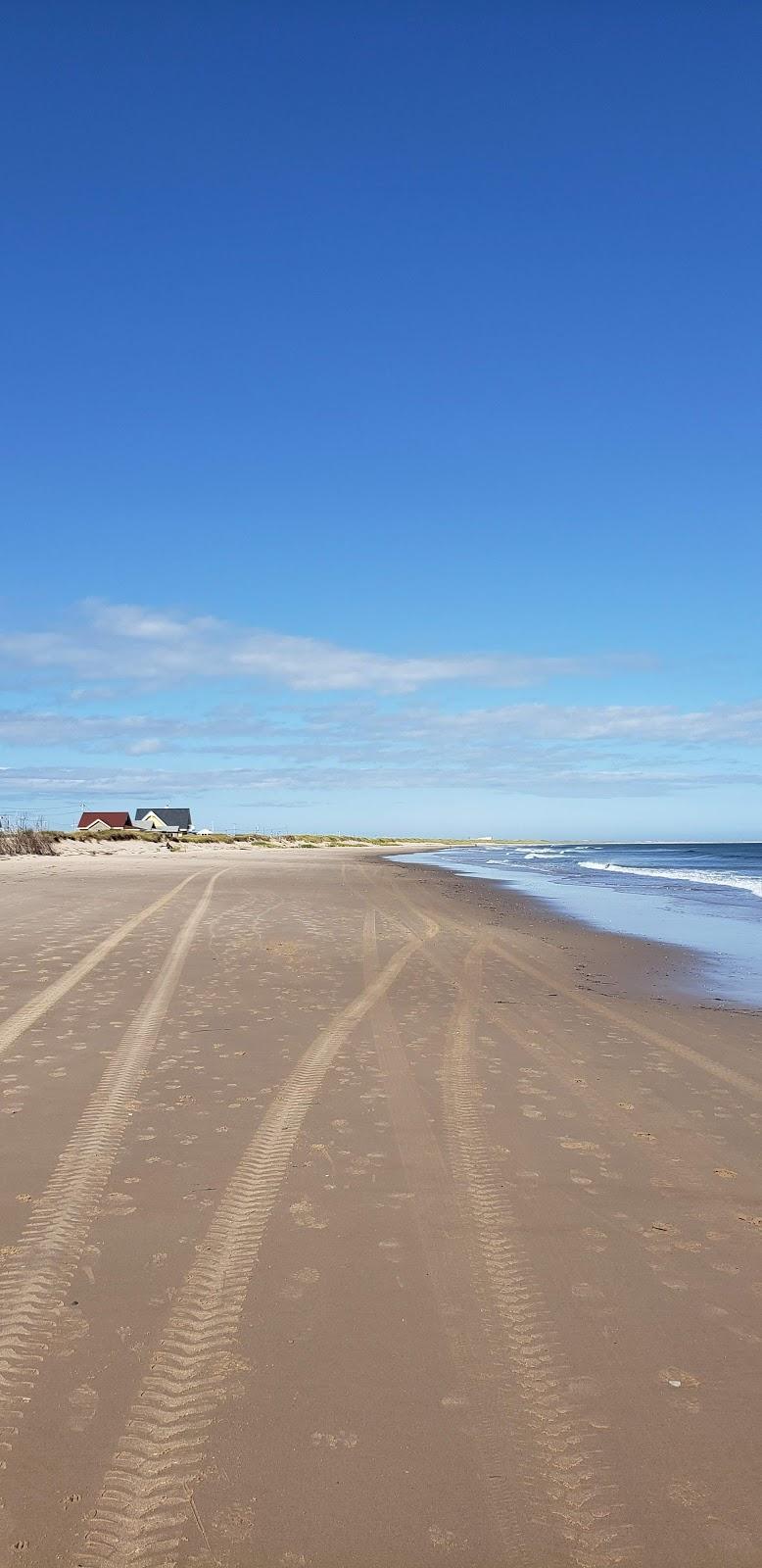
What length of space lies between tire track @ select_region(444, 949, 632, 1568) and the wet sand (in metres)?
0.01

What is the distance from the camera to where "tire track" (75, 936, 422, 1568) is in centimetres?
249

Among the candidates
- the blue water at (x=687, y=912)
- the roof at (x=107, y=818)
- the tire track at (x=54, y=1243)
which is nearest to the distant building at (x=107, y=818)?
the roof at (x=107, y=818)

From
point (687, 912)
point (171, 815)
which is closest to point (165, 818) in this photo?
point (171, 815)

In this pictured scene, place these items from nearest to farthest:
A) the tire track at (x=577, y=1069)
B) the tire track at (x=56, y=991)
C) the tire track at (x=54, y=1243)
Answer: the tire track at (x=54, y=1243)
the tire track at (x=577, y=1069)
the tire track at (x=56, y=991)

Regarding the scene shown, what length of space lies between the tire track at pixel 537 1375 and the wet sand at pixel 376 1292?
0.01 meters

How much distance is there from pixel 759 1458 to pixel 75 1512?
6.66 feet

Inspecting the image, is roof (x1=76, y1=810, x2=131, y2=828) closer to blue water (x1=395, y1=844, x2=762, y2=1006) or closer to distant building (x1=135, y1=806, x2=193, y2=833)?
distant building (x1=135, y1=806, x2=193, y2=833)

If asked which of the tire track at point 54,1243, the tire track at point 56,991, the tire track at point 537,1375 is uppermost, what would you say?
the tire track at point 56,991

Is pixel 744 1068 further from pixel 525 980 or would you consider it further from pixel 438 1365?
pixel 438 1365

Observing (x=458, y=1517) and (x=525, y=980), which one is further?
(x=525, y=980)

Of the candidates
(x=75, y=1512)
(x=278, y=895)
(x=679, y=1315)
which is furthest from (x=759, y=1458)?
(x=278, y=895)

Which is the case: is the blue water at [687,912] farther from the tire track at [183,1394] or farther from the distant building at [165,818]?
the distant building at [165,818]

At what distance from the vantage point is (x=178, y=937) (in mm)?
13797

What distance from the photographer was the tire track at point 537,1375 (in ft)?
8.31
